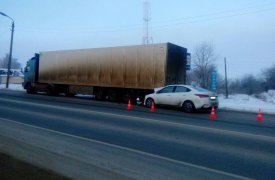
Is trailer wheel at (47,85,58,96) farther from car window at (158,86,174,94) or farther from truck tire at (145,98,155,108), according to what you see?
car window at (158,86,174,94)

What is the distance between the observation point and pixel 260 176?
18.8 ft

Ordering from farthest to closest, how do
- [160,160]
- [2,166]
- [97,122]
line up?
[97,122] → [160,160] → [2,166]

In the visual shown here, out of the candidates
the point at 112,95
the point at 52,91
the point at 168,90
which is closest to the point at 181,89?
the point at 168,90

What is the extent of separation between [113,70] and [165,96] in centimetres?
613

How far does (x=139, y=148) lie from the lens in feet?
25.7

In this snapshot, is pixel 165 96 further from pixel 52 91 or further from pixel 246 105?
pixel 52 91

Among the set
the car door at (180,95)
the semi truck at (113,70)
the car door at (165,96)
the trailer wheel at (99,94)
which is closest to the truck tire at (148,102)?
the car door at (165,96)

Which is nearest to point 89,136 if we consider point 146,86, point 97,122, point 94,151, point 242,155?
point 94,151

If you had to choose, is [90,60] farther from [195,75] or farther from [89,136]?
[195,75]

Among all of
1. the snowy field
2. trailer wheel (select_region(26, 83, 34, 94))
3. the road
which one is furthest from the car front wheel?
trailer wheel (select_region(26, 83, 34, 94))

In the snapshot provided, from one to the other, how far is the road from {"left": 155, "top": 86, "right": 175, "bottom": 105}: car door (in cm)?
604

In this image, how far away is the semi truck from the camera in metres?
20.5

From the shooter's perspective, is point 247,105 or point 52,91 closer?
point 247,105

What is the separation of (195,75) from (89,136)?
5324 centimetres
